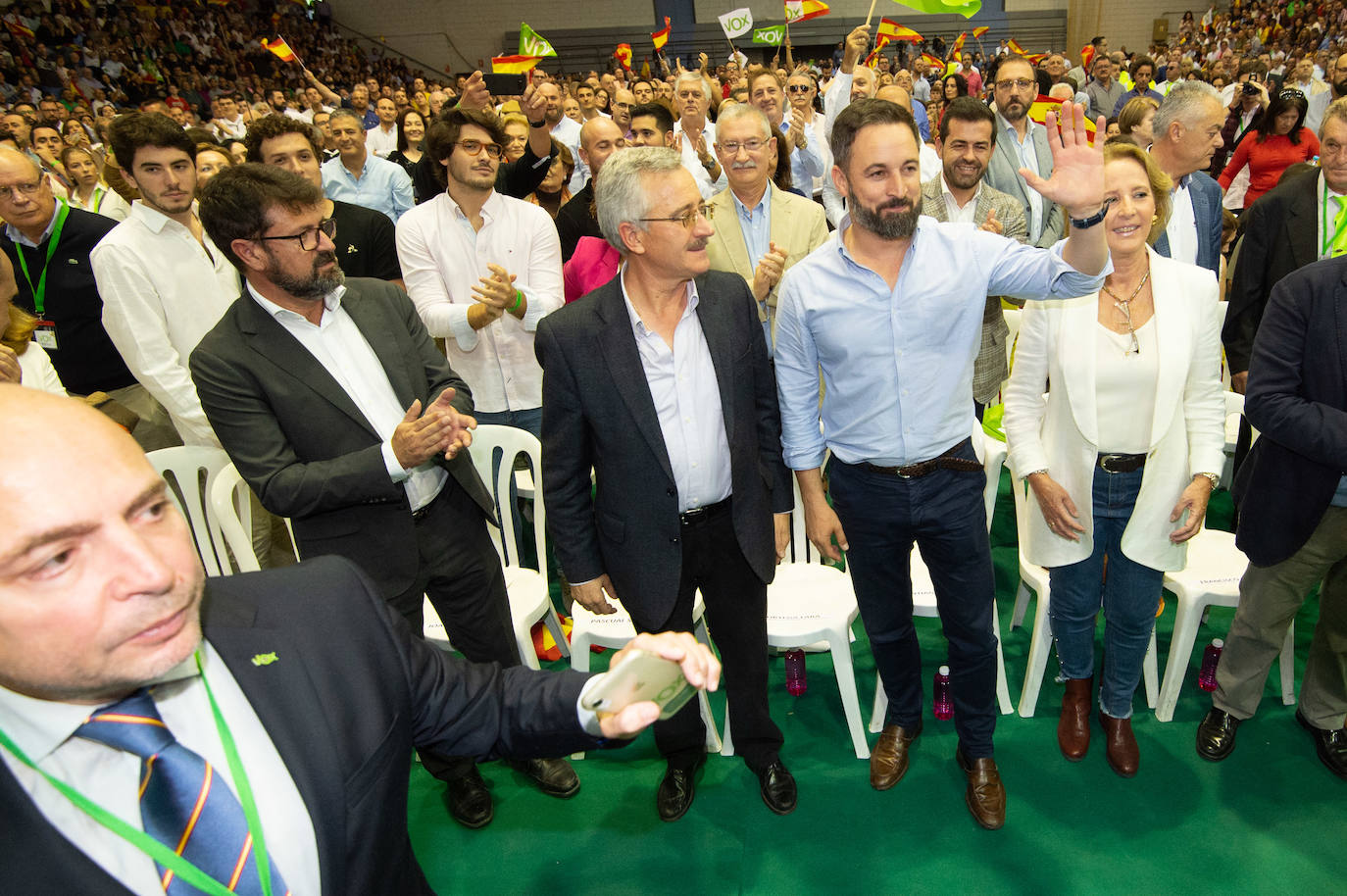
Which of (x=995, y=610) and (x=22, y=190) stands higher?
(x=22, y=190)

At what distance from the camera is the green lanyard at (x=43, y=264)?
3.38 meters

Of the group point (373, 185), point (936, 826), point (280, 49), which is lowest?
point (936, 826)

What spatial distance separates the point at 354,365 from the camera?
2.15 meters

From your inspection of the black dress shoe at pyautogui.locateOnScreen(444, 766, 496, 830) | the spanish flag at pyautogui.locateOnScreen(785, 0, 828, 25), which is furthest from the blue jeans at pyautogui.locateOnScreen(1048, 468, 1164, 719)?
the spanish flag at pyautogui.locateOnScreen(785, 0, 828, 25)

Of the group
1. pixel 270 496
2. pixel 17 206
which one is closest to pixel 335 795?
pixel 270 496

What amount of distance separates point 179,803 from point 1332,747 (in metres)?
3.04

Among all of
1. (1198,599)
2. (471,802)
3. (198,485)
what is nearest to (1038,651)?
(1198,599)

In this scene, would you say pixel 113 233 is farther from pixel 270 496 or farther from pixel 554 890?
pixel 554 890

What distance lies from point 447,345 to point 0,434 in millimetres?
2618

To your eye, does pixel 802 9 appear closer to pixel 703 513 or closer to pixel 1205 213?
pixel 1205 213

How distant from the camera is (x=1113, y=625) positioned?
2.48 meters

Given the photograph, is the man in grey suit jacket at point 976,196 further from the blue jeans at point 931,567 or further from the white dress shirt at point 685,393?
the white dress shirt at point 685,393

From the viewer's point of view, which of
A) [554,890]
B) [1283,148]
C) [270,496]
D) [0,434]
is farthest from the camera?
[1283,148]

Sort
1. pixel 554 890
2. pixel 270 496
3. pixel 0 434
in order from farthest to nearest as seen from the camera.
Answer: pixel 554 890 → pixel 270 496 → pixel 0 434
